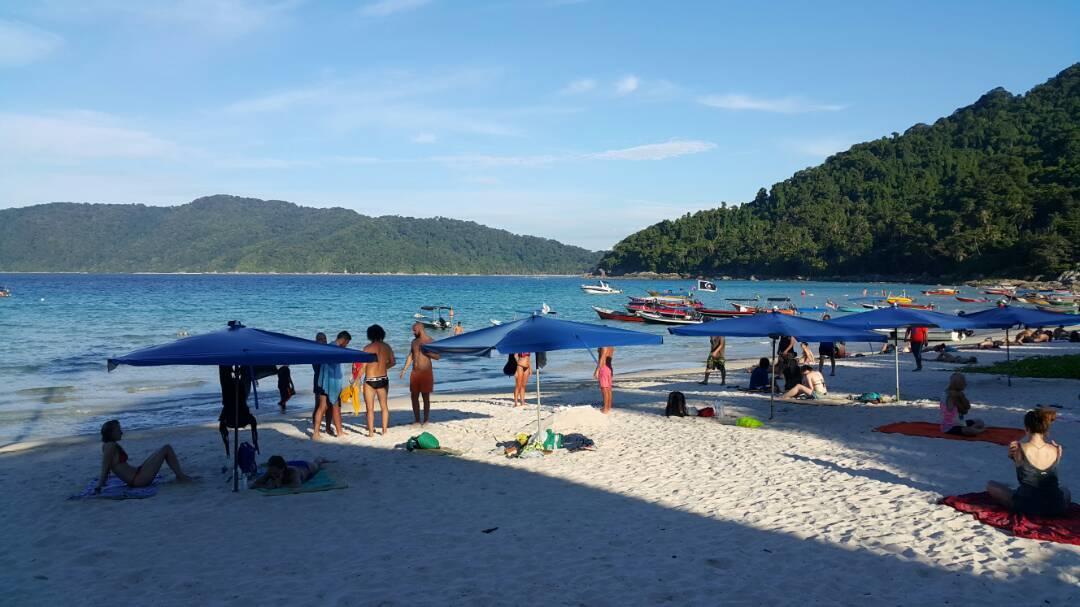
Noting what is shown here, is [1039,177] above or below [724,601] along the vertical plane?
above

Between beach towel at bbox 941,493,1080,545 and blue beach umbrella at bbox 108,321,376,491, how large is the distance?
238 inches

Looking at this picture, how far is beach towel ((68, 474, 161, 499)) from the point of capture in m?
7.88

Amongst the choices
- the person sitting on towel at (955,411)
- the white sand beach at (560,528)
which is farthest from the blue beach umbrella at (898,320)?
the white sand beach at (560,528)

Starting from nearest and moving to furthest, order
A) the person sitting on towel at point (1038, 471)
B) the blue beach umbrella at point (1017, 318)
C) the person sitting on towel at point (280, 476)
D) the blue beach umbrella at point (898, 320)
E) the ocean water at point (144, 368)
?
the person sitting on towel at point (1038, 471)
the person sitting on towel at point (280, 476)
the blue beach umbrella at point (898, 320)
the blue beach umbrella at point (1017, 318)
the ocean water at point (144, 368)

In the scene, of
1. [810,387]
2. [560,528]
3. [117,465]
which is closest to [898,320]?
[810,387]

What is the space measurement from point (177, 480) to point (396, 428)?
3.91m

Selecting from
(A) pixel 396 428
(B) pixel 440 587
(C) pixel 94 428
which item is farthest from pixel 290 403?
(B) pixel 440 587

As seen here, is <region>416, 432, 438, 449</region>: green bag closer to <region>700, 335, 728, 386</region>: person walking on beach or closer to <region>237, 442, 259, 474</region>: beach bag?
<region>237, 442, 259, 474</region>: beach bag

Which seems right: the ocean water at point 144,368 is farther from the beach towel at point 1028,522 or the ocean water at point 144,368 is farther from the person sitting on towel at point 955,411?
the beach towel at point 1028,522

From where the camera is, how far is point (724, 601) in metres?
5.14

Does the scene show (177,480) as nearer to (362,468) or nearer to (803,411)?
(362,468)

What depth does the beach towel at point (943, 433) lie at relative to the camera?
33.5ft

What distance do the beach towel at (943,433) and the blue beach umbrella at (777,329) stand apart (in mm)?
1393

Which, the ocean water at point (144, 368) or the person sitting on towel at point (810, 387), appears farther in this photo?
the ocean water at point (144, 368)
